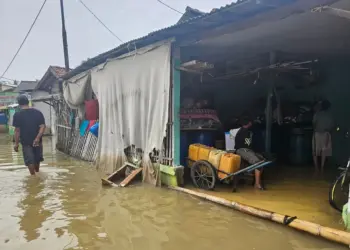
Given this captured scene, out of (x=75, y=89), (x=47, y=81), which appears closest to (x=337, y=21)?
(x=75, y=89)

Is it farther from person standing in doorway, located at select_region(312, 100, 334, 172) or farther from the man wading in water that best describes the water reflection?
person standing in doorway, located at select_region(312, 100, 334, 172)

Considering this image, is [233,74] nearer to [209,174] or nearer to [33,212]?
[209,174]

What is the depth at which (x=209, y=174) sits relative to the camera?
611 centimetres

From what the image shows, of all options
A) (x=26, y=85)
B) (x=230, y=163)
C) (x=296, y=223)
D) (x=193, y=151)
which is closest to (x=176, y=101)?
(x=193, y=151)

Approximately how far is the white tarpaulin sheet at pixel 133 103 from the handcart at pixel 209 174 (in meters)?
0.91

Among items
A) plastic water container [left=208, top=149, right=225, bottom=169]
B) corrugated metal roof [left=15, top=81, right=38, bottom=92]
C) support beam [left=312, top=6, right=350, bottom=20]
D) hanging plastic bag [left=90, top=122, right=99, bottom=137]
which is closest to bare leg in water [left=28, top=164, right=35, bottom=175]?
hanging plastic bag [left=90, top=122, right=99, bottom=137]

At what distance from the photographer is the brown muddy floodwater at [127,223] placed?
3.84m

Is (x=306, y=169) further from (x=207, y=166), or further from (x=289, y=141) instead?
(x=207, y=166)

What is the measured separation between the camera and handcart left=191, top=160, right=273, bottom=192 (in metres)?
5.83

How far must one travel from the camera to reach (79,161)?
11.2 meters

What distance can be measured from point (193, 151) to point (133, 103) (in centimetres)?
190

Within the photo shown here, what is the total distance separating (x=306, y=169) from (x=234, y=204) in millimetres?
3906

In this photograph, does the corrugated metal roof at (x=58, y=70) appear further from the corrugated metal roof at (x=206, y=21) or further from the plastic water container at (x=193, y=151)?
the plastic water container at (x=193, y=151)

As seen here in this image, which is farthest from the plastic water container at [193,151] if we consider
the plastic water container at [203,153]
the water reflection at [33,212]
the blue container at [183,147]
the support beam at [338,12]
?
the support beam at [338,12]
